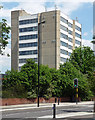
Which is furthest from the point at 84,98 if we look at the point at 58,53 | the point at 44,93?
the point at 58,53

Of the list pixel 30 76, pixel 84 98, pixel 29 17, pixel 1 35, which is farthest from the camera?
pixel 29 17

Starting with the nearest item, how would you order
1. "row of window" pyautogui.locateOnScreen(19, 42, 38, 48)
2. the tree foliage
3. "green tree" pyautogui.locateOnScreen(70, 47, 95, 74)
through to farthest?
the tree foliage
"green tree" pyautogui.locateOnScreen(70, 47, 95, 74)
"row of window" pyautogui.locateOnScreen(19, 42, 38, 48)

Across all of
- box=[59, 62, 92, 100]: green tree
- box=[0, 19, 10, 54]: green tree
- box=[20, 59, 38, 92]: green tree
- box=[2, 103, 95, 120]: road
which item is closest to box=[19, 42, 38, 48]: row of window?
box=[59, 62, 92, 100]: green tree

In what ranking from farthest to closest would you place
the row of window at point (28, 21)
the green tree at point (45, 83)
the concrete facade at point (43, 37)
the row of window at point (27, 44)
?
the row of window at point (28, 21), the row of window at point (27, 44), the concrete facade at point (43, 37), the green tree at point (45, 83)

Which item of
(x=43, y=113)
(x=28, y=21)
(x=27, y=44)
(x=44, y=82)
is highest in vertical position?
(x=28, y=21)

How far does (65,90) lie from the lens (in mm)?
52406

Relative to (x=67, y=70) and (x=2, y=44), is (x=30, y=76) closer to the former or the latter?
(x=67, y=70)

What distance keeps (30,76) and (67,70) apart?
971 cm

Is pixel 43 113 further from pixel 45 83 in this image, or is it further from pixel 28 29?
pixel 28 29

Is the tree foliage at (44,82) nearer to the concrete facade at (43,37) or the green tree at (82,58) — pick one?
the green tree at (82,58)

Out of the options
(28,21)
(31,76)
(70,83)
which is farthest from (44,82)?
(28,21)

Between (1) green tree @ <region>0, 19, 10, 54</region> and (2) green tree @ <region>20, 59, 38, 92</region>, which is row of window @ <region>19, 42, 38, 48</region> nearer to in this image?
(2) green tree @ <region>20, 59, 38, 92</region>

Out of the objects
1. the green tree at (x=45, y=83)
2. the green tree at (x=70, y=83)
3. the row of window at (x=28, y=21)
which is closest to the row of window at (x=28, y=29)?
the row of window at (x=28, y=21)

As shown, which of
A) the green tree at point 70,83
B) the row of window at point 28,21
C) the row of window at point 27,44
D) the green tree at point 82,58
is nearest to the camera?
the green tree at point 70,83
